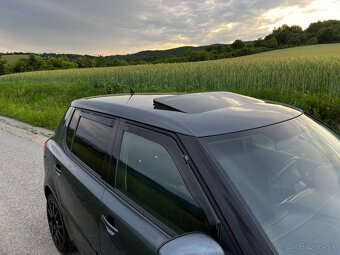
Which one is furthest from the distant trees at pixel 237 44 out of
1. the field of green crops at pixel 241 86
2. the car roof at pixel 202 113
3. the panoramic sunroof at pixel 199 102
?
the car roof at pixel 202 113

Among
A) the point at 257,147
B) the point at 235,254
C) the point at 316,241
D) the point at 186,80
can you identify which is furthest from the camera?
the point at 186,80

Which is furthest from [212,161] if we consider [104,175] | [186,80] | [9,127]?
[186,80]

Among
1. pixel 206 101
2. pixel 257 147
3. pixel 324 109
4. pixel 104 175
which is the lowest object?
pixel 324 109

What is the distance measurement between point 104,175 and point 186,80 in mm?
12354

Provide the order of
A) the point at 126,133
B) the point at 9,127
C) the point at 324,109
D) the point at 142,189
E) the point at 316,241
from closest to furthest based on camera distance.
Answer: the point at 316,241 → the point at 142,189 → the point at 126,133 → the point at 324,109 → the point at 9,127

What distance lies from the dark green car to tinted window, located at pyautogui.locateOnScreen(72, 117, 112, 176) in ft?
0.05

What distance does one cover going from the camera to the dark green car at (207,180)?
→ 1.46 meters

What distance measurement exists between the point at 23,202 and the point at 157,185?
11.4ft

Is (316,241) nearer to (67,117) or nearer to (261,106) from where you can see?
(261,106)

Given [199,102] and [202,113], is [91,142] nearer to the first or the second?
[199,102]

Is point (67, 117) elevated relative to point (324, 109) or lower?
elevated

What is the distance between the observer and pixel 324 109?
7191 mm

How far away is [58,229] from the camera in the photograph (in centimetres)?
338

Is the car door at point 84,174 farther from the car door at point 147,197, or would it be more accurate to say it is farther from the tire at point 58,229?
the tire at point 58,229
